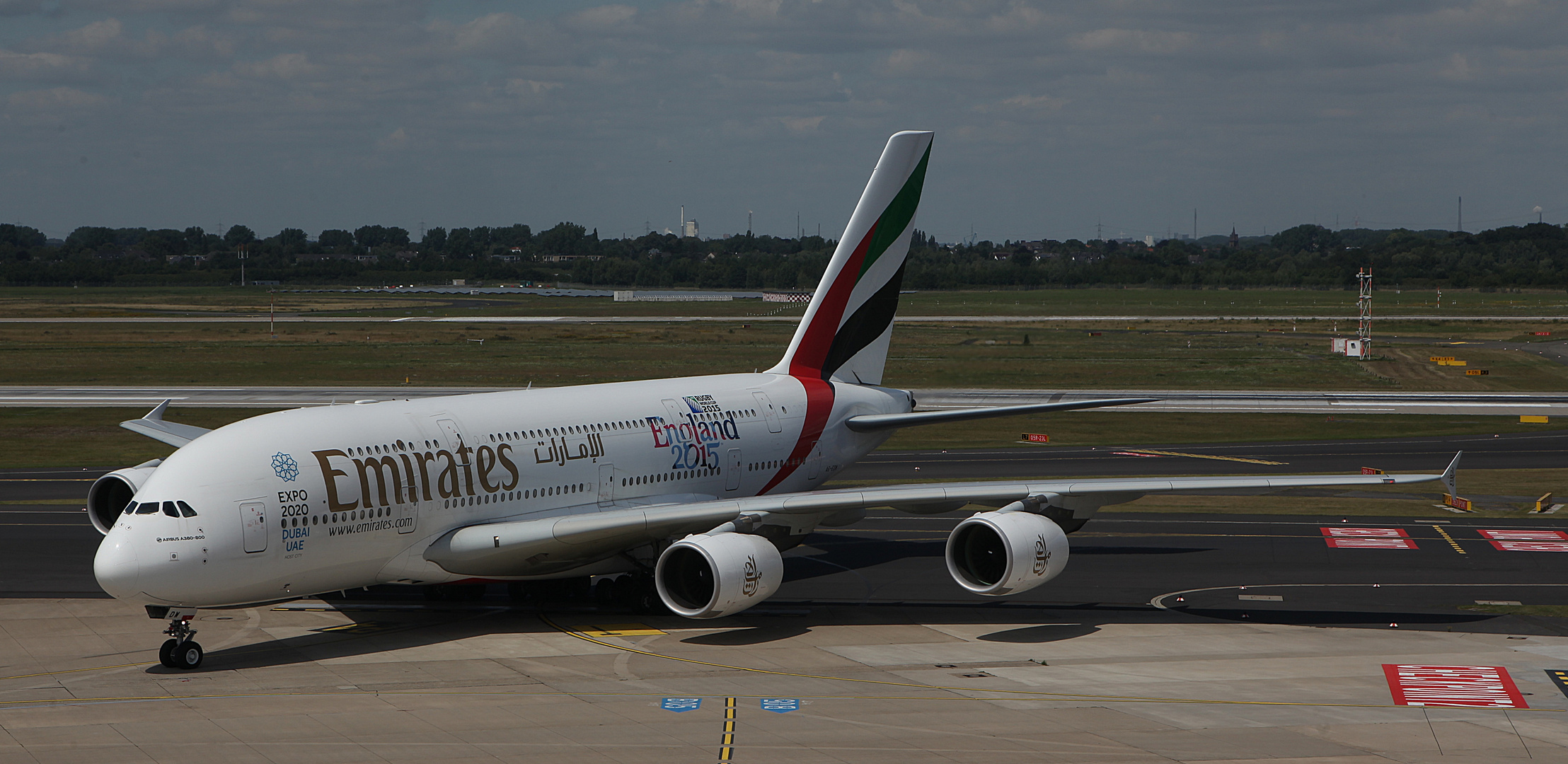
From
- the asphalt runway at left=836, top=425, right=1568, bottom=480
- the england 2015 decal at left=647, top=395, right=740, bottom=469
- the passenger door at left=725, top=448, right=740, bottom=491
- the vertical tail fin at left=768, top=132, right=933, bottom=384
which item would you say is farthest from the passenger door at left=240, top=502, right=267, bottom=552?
the asphalt runway at left=836, top=425, right=1568, bottom=480

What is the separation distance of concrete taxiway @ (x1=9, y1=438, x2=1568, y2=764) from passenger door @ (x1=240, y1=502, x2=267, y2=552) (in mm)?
2416

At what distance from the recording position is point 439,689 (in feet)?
79.0

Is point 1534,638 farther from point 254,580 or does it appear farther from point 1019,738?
point 254,580

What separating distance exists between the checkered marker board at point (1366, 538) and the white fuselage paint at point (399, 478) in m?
16.5

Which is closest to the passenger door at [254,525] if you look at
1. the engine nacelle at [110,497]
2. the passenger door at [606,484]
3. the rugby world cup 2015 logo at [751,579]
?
the engine nacelle at [110,497]

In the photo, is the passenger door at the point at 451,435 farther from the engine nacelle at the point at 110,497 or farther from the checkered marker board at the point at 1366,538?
the checkered marker board at the point at 1366,538

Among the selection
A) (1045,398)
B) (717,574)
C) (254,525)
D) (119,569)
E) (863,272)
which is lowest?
(1045,398)

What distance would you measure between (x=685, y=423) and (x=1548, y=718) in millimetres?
18631

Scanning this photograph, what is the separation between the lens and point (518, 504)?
28.8m

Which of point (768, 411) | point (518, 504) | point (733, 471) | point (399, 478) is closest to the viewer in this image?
point (399, 478)

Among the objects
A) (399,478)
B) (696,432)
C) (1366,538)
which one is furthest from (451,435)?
(1366,538)

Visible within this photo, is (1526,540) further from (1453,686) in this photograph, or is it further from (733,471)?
(733,471)

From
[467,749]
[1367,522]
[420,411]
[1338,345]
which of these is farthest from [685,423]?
[1338,345]

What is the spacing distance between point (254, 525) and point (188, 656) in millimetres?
3017
